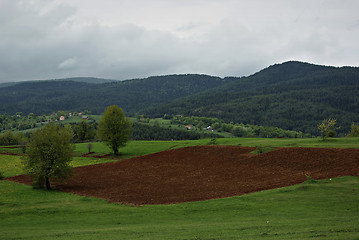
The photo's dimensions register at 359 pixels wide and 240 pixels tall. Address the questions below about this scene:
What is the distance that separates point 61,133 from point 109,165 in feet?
66.6

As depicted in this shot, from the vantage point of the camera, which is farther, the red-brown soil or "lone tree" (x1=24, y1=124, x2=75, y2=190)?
"lone tree" (x1=24, y1=124, x2=75, y2=190)

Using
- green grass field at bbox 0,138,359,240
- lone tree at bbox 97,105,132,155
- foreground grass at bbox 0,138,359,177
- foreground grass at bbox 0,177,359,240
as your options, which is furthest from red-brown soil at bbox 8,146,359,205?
lone tree at bbox 97,105,132,155

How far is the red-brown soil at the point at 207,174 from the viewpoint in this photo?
3550 centimetres

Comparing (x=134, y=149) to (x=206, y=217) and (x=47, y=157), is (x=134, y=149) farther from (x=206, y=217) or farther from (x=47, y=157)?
(x=206, y=217)

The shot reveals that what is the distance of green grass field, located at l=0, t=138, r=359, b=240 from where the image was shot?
60.6 ft

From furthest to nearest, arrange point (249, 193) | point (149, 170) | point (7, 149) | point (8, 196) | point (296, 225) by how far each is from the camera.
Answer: point (7, 149), point (149, 170), point (8, 196), point (249, 193), point (296, 225)

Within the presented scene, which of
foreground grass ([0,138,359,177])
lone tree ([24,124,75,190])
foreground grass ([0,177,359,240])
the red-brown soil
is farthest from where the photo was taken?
foreground grass ([0,138,359,177])

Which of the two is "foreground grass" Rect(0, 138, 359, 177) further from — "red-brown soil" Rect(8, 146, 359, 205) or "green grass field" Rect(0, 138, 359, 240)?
"green grass field" Rect(0, 138, 359, 240)

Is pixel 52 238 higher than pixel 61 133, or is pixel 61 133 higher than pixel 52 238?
pixel 61 133

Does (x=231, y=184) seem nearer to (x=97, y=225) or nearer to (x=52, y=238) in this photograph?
(x=97, y=225)

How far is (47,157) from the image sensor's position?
42.4 m

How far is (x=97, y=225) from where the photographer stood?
78.4 ft

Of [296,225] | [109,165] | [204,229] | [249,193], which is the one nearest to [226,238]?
[204,229]

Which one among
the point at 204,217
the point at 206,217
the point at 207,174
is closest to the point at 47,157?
the point at 207,174
